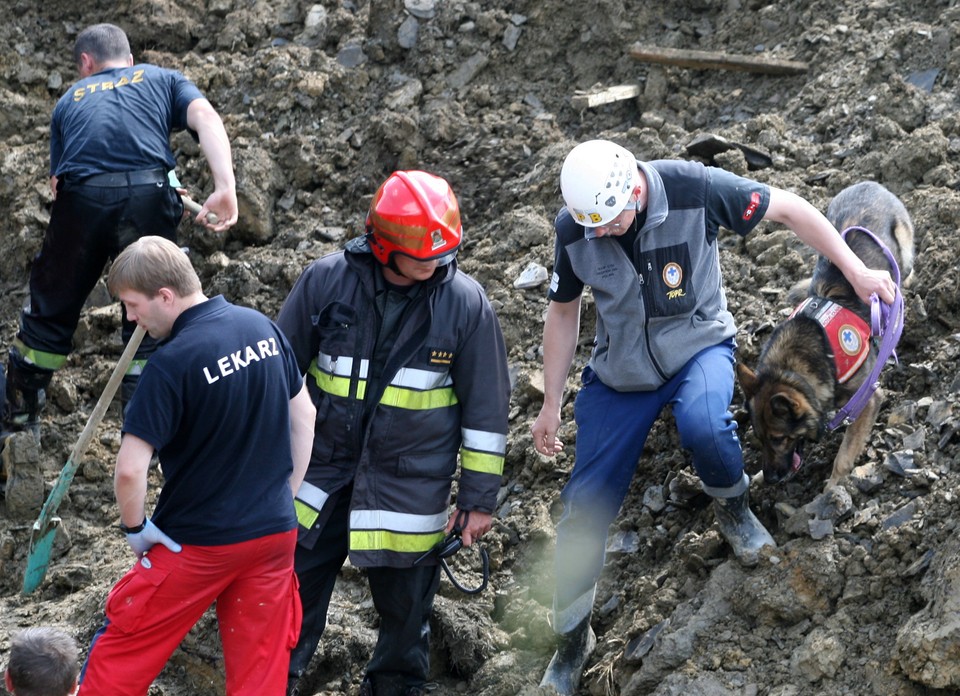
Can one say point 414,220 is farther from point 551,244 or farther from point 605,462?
point 551,244

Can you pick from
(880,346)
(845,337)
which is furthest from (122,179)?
(880,346)

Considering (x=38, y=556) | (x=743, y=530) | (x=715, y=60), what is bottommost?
(x=38, y=556)

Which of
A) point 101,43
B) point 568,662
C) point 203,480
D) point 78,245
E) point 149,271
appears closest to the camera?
point 149,271

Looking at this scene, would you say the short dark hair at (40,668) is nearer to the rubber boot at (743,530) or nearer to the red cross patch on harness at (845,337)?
the rubber boot at (743,530)

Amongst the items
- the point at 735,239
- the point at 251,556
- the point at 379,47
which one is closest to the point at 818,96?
the point at 735,239

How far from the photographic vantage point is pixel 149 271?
3820mm

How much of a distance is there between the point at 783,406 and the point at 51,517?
12.0ft

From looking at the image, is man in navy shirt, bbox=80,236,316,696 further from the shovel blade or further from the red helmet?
the shovel blade

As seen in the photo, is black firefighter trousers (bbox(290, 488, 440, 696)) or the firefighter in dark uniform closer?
the firefighter in dark uniform

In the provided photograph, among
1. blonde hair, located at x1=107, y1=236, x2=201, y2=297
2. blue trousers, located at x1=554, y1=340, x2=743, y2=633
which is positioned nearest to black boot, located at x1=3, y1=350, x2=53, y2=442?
blonde hair, located at x1=107, y1=236, x2=201, y2=297

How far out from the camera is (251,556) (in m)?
4.09

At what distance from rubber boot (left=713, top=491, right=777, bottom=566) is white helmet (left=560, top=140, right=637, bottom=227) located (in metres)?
Answer: 1.26

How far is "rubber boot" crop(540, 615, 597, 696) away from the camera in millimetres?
4871

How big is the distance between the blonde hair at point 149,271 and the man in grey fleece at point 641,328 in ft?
4.78
